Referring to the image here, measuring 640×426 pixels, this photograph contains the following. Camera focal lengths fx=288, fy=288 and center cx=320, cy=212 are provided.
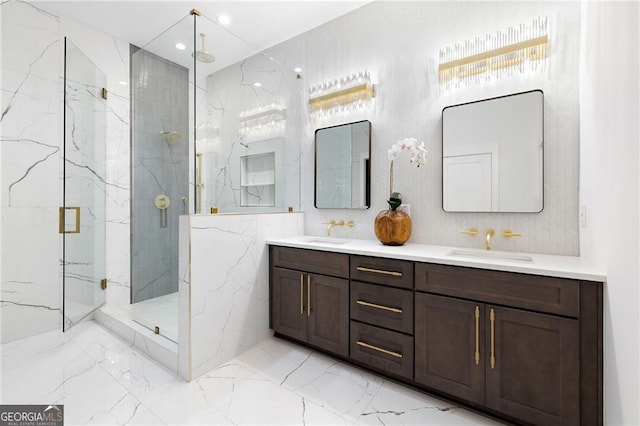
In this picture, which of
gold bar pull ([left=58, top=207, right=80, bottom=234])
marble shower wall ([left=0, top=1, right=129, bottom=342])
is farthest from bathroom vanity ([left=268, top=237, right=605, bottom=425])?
marble shower wall ([left=0, top=1, right=129, bottom=342])

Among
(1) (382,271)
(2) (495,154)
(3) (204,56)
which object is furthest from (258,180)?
(2) (495,154)

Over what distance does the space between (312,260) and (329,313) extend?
1.30ft

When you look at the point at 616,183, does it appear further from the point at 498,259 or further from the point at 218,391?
the point at 218,391

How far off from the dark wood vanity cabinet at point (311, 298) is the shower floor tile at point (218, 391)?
17 centimetres

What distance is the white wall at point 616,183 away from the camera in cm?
80

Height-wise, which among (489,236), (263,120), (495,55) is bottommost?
(489,236)

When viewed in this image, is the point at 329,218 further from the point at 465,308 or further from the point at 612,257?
the point at 612,257

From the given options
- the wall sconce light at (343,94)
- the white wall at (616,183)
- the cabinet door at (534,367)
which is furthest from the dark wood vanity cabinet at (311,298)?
the wall sconce light at (343,94)

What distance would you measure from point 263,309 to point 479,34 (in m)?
2.62

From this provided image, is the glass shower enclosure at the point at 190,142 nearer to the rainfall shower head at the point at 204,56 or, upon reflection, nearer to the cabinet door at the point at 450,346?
the rainfall shower head at the point at 204,56

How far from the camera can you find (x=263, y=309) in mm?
2408

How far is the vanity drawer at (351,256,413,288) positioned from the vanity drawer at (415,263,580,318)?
0.23 feet

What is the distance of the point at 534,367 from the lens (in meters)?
1.36

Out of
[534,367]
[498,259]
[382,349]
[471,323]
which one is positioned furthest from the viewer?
[382,349]
